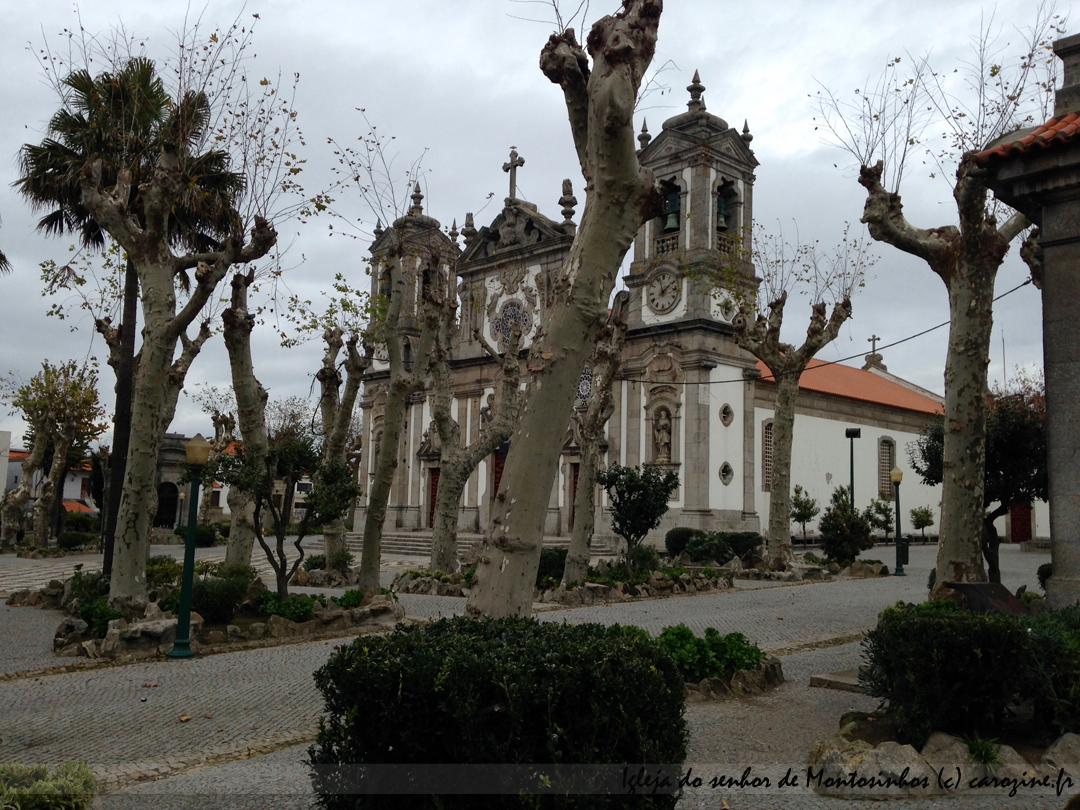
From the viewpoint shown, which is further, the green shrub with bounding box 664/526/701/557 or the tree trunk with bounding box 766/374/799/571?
the green shrub with bounding box 664/526/701/557

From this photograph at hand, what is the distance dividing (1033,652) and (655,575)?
41.9ft

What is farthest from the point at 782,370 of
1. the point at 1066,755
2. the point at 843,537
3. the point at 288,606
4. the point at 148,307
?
the point at 1066,755

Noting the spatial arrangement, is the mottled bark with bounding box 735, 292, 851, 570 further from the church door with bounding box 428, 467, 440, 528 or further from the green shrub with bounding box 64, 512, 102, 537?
the green shrub with bounding box 64, 512, 102, 537

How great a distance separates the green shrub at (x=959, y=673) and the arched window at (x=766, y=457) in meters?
25.4

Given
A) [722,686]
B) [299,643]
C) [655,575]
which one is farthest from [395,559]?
[722,686]

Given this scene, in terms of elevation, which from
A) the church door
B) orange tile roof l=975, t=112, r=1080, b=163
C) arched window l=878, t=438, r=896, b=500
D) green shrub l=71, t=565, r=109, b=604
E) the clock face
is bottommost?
green shrub l=71, t=565, r=109, b=604

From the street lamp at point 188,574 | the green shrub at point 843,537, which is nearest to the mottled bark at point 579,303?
the street lamp at point 188,574

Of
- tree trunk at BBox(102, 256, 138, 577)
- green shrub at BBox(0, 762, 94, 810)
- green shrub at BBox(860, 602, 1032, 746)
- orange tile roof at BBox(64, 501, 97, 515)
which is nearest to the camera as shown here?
green shrub at BBox(0, 762, 94, 810)

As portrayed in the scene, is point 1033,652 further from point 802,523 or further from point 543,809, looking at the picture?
point 802,523

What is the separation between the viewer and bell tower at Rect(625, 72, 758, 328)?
1164 inches

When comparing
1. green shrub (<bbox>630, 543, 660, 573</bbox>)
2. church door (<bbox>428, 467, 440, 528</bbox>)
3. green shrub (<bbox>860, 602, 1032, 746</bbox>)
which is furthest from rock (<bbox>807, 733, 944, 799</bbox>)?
church door (<bbox>428, 467, 440, 528</bbox>)

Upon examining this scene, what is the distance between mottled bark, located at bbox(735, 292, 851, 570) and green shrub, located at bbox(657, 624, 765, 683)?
1300 centimetres

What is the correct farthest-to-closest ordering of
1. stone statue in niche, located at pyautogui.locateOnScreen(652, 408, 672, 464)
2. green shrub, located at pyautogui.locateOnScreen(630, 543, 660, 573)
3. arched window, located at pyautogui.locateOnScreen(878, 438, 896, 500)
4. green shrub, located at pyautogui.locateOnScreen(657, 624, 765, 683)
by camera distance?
arched window, located at pyautogui.locateOnScreen(878, 438, 896, 500), stone statue in niche, located at pyautogui.locateOnScreen(652, 408, 672, 464), green shrub, located at pyautogui.locateOnScreen(630, 543, 660, 573), green shrub, located at pyautogui.locateOnScreen(657, 624, 765, 683)

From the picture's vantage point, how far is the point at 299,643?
11641mm
